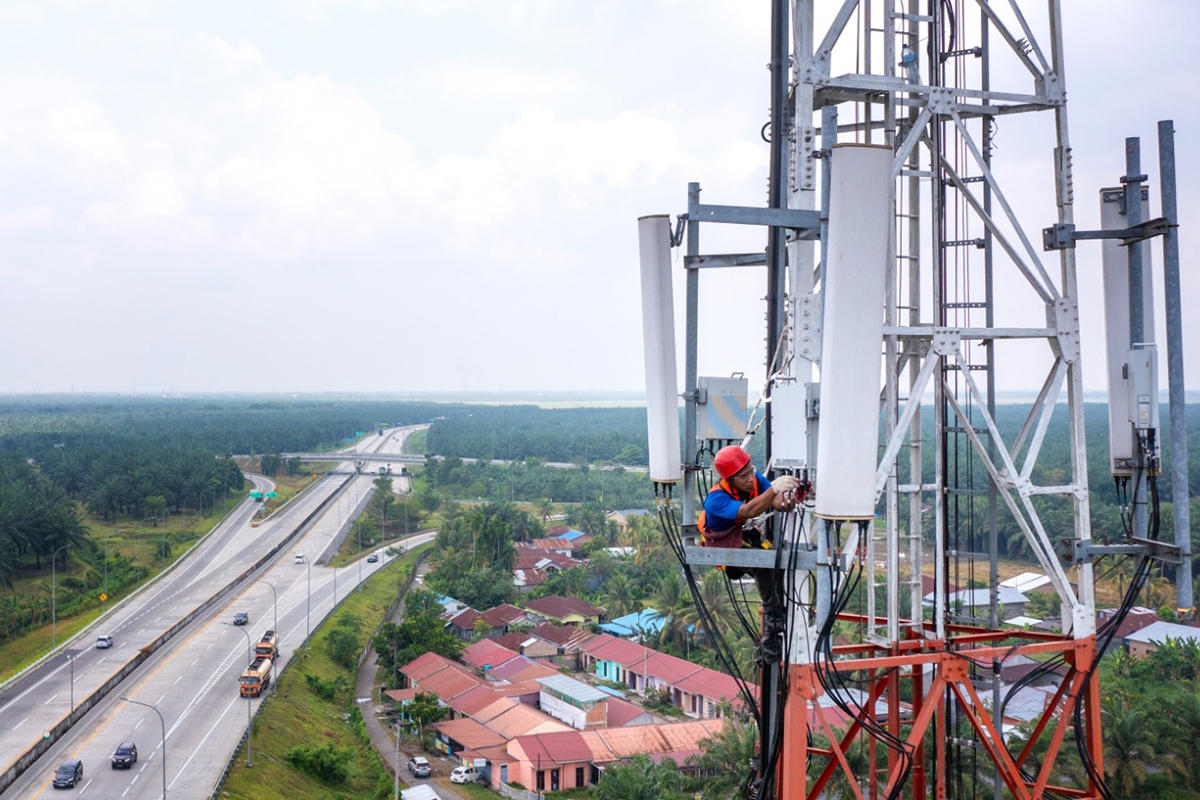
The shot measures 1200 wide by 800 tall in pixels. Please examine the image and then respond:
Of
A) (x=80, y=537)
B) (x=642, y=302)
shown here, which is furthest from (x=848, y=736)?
(x=80, y=537)

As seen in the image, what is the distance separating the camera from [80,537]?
169ft

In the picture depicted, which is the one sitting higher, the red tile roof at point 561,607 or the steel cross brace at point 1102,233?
the steel cross brace at point 1102,233

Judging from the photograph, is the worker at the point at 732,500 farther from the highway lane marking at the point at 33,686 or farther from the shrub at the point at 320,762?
the highway lane marking at the point at 33,686

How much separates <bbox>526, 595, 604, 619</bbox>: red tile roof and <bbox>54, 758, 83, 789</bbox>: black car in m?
26.9

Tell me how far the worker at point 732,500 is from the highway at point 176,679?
853 inches

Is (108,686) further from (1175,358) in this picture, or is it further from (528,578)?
(1175,358)

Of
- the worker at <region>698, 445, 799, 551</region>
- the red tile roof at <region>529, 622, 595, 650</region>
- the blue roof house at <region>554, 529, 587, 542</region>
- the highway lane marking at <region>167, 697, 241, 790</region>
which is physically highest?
the worker at <region>698, 445, 799, 551</region>

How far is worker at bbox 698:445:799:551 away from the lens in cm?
682

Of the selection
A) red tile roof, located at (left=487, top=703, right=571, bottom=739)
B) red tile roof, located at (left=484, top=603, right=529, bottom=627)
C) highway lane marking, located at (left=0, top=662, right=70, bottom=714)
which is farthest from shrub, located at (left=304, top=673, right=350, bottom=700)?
red tile roof, located at (left=484, top=603, right=529, bottom=627)

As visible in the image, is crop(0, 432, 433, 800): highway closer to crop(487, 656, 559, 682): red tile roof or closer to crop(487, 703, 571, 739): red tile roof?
crop(487, 703, 571, 739): red tile roof

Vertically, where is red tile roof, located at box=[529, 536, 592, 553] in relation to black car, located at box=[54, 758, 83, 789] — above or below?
below

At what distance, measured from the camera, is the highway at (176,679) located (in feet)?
83.5

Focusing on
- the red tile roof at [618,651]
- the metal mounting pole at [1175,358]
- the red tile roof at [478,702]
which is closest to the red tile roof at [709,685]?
the red tile roof at [618,651]

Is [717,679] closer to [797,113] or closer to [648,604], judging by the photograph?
[648,604]
